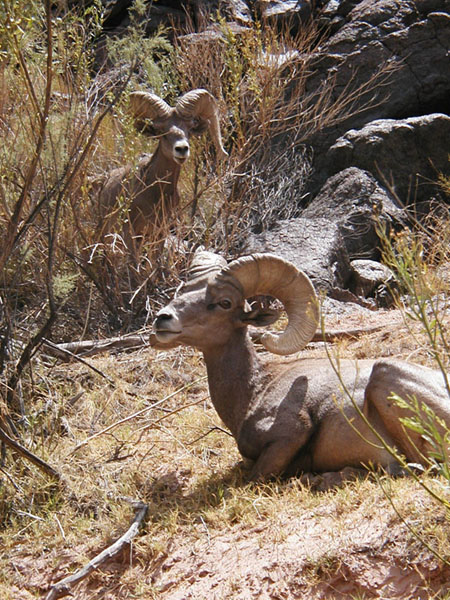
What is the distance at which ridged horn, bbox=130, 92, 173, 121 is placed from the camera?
1071 centimetres

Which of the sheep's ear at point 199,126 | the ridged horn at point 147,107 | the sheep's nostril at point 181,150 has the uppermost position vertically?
the ridged horn at point 147,107

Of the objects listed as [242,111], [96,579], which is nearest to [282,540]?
[96,579]

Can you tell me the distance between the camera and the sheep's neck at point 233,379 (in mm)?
6285

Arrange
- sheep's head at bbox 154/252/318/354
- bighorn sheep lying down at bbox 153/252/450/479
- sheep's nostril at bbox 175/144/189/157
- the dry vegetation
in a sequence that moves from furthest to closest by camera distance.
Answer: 1. sheep's nostril at bbox 175/144/189/157
2. sheep's head at bbox 154/252/318/354
3. bighorn sheep lying down at bbox 153/252/450/479
4. the dry vegetation

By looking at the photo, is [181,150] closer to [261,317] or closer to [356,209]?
[356,209]

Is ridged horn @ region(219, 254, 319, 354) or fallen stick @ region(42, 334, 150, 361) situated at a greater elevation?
ridged horn @ region(219, 254, 319, 354)

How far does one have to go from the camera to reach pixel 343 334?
883 centimetres

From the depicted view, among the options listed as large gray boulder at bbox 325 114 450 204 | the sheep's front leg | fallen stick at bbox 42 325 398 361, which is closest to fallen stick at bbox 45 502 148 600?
the sheep's front leg

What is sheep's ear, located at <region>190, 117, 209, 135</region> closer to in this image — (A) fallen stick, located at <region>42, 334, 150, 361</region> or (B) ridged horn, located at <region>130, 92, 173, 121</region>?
(B) ridged horn, located at <region>130, 92, 173, 121</region>

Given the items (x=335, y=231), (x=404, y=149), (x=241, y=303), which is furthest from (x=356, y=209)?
(x=241, y=303)

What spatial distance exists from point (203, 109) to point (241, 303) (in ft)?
17.5

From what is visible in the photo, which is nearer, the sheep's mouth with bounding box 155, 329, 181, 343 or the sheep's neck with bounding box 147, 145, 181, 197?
the sheep's mouth with bounding box 155, 329, 181, 343

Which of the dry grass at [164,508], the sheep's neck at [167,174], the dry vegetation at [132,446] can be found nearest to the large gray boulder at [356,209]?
the dry vegetation at [132,446]

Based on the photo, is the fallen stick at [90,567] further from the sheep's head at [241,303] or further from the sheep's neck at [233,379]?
the sheep's head at [241,303]
